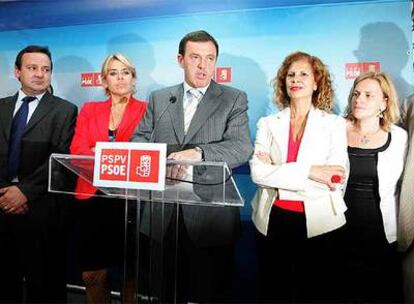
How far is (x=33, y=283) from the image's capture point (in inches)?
107

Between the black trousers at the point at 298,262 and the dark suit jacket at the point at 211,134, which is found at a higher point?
the dark suit jacket at the point at 211,134

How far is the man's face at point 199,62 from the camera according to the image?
2.47 m

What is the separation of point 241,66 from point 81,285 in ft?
5.70

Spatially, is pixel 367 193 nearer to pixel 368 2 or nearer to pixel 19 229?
pixel 368 2

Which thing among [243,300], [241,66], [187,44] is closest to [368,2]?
[241,66]

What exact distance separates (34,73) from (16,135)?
44cm

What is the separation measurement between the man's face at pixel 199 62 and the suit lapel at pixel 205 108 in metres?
0.06

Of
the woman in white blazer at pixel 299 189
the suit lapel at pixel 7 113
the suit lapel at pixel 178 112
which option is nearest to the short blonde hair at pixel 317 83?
the woman in white blazer at pixel 299 189

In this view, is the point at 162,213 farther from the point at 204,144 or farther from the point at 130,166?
the point at 204,144

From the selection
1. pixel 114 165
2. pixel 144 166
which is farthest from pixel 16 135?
pixel 144 166

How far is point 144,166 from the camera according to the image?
2.06 m

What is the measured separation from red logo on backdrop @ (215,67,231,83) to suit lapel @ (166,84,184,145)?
234mm

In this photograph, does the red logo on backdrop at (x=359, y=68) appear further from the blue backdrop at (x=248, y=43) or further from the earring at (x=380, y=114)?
the earring at (x=380, y=114)

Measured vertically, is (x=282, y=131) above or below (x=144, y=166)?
above
